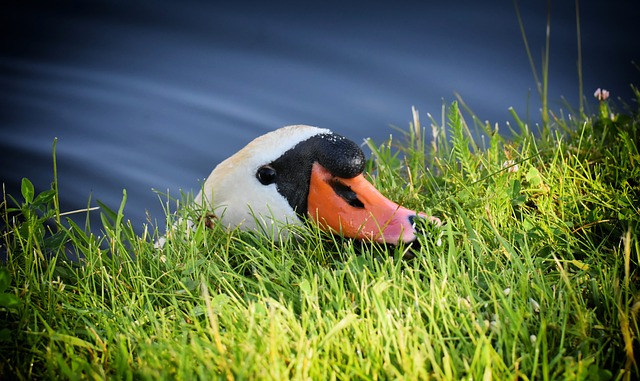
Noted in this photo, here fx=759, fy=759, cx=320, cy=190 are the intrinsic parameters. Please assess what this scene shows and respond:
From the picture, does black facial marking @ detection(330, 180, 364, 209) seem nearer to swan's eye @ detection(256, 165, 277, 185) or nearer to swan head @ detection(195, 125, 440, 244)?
swan head @ detection(195, 125, 440, 244)

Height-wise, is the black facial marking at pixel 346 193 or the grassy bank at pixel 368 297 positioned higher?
the black facial marking at pixel 346 193

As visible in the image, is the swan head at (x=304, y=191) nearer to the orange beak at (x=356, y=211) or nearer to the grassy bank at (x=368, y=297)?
the orange beak at (x=356, y=211)

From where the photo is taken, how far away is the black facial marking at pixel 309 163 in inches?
130

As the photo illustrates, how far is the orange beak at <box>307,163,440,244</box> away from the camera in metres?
3.15

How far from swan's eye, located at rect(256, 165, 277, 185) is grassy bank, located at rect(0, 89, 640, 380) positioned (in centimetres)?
28

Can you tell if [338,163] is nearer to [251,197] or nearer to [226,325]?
[251,197]

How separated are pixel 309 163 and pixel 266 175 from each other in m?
0.24

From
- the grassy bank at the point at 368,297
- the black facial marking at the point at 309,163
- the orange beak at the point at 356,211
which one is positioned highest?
the black facial marking at the point at 309,163

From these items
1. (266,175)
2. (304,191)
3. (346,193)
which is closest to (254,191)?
(266,175)

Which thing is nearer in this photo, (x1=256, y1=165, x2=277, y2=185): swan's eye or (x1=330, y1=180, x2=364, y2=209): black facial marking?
(x1=330, y1=180, x2=364, y2=209): black facial marking

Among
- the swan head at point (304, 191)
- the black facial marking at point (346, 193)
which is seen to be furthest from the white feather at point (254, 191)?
the black facial marking at point (346, 193)

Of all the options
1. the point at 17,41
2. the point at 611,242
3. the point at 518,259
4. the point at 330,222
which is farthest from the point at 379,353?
the point at 17,41

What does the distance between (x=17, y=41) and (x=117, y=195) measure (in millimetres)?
2667

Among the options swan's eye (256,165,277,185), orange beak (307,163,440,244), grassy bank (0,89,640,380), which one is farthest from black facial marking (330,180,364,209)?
swan's eye (256,165,277,185)
